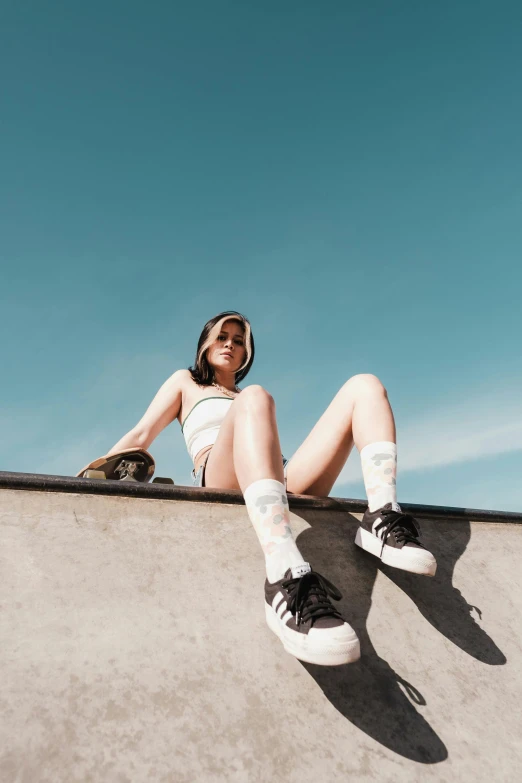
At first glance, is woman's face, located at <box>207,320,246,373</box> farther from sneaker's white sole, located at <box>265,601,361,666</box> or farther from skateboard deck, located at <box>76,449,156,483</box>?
sneaker's white sole, located at <box>265,601,361,666</box>

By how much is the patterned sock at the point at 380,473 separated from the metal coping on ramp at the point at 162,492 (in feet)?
0.80

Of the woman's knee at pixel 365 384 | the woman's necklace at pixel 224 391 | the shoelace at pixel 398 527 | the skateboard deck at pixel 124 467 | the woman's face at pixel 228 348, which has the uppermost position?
the woman's face at pixel 228 348

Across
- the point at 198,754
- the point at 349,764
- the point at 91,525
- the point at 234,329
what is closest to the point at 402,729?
the point at 349,764

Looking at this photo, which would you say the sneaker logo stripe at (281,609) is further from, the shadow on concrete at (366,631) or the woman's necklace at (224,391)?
the woman's necklace at (224,391)

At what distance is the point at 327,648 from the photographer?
108 centimetres

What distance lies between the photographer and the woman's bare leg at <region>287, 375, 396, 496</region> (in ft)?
5.59

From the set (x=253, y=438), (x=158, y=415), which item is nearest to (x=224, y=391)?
(x=158, y=415)

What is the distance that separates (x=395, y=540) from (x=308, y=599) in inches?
14.7

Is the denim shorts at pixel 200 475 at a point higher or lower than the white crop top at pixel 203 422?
lower

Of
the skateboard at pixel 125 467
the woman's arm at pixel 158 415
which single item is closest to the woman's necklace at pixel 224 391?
the woman's arm at pixel 158 415

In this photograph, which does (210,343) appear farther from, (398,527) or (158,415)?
(398,527)

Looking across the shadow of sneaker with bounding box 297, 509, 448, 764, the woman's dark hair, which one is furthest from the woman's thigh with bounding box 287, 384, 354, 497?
the woman's dark hair

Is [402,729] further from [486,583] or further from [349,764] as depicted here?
[486,583]

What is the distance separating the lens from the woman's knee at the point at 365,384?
5.85ft
